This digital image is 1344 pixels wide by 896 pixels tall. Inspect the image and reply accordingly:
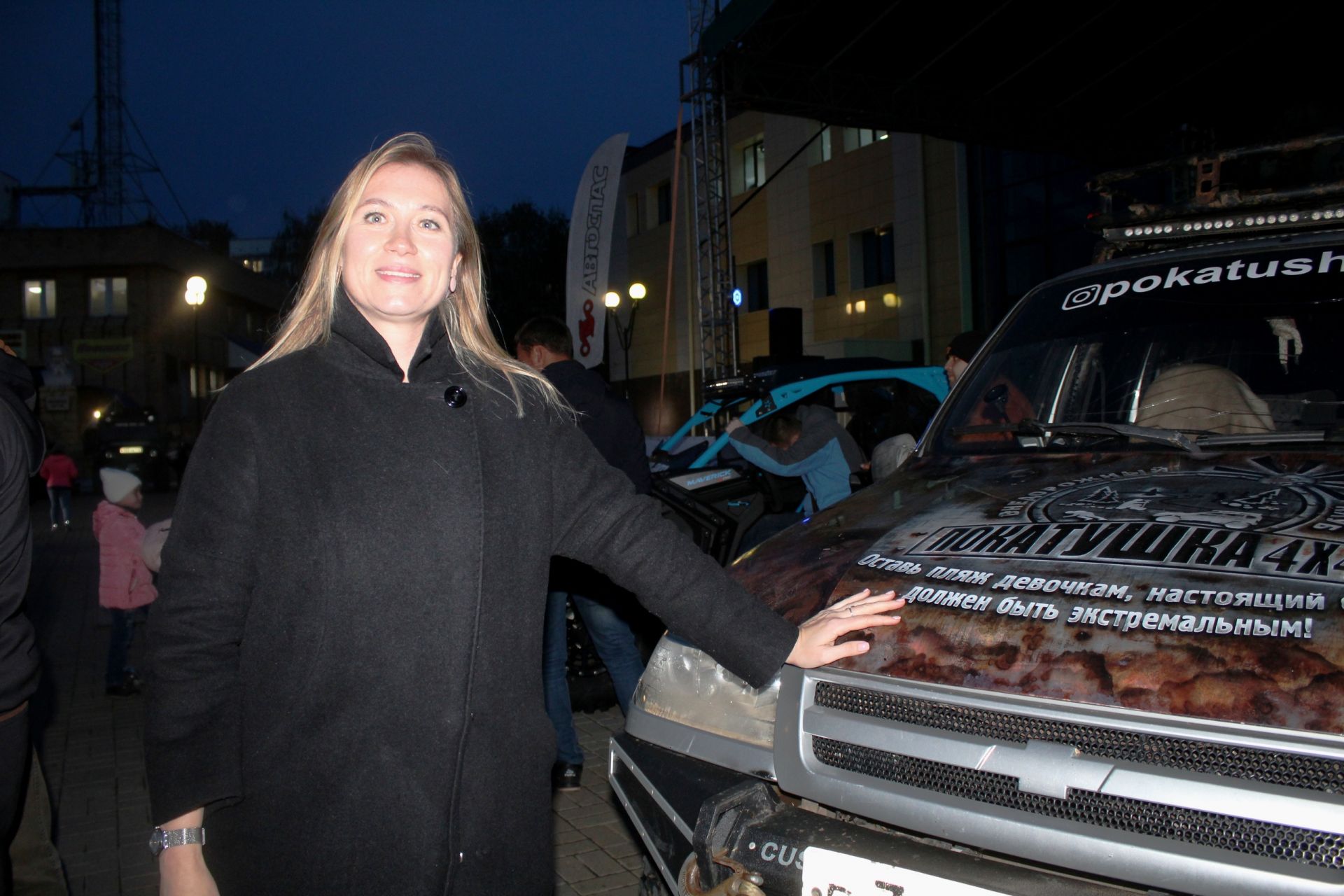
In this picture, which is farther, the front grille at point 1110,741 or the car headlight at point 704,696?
the car headlight at point 704,696

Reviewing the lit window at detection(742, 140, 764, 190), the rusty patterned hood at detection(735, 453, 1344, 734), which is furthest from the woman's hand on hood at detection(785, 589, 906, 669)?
the lit window at detection(742, 140, 764, 190)

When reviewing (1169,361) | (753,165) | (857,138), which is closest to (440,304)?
(1169,361)

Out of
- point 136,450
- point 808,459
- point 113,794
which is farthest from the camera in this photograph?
point 136,450

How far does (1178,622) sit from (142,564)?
709 centimetres

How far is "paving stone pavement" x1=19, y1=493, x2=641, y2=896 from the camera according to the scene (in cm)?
403

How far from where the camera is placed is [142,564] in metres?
7.23

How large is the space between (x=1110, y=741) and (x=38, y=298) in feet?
148

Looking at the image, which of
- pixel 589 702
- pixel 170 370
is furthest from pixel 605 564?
pixel 170 370

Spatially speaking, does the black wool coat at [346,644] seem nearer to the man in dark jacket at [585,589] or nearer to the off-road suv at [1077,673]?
the off-road suv at [1077,673]

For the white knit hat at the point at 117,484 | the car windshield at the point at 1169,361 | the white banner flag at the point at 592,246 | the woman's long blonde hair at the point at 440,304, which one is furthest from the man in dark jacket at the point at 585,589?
the white banner flag at the point at 592,246

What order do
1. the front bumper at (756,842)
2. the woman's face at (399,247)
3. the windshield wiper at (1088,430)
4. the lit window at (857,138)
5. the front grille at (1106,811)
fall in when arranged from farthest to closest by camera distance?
the lit window at (857,138)
the windshield wiper at (1088,430)
the woman's face at (399,247)
the front bumper at (756,842)
the front grille at (1106,811)

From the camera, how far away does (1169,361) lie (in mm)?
3195

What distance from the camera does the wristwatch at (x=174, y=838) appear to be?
169cm

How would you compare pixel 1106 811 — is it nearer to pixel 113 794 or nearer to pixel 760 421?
pixel 113 794
